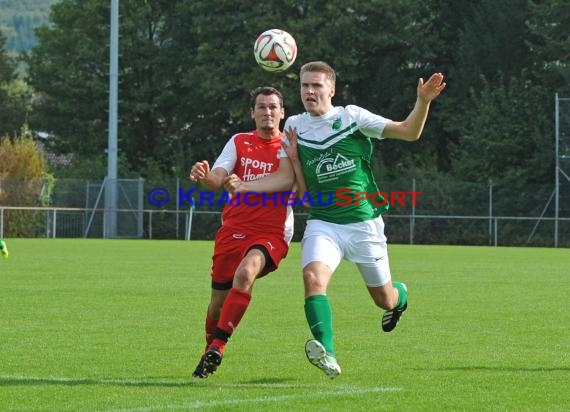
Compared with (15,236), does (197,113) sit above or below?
above

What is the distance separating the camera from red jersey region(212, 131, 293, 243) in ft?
28.6

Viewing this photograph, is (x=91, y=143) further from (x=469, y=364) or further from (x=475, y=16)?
(x=469, y=364)

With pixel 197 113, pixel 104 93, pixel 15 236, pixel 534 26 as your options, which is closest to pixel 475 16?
pixel 534 26

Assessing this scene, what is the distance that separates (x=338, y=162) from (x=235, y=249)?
106 cm

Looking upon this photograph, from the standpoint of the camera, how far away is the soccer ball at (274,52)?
10875mm

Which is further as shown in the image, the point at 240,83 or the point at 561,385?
the point at 240,83

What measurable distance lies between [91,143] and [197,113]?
5.34 m

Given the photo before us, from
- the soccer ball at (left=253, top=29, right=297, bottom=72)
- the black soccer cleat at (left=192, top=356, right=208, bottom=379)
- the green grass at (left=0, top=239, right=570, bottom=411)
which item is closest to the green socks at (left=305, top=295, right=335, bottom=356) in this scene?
the green grass at (left=0, top=239, right=570, bottom=411)

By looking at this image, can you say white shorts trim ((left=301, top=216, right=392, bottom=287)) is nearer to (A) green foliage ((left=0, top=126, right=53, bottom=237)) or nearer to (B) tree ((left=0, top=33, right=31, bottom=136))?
(A) green foliage ((left=0, top=126, right=53, bottom=237))

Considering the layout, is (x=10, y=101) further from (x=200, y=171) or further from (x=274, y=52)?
(x=200, y=171)

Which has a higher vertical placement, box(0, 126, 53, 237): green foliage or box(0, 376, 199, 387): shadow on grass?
box(0, 126, 53, 237): green foliage

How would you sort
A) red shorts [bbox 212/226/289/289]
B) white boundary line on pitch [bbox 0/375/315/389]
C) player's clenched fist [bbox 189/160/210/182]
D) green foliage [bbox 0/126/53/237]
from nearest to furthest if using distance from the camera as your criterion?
white boundary line on pitch [bbox 0/375/315/389] < player's clenched fist [bbox 189/160/210/182] < red shorts [bbox 212/226/289/289] < green foliage [bbox 0/126/53/237]

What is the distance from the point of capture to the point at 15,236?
39688 millimetres

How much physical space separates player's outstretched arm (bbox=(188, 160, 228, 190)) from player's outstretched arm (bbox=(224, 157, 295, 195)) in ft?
0.28
